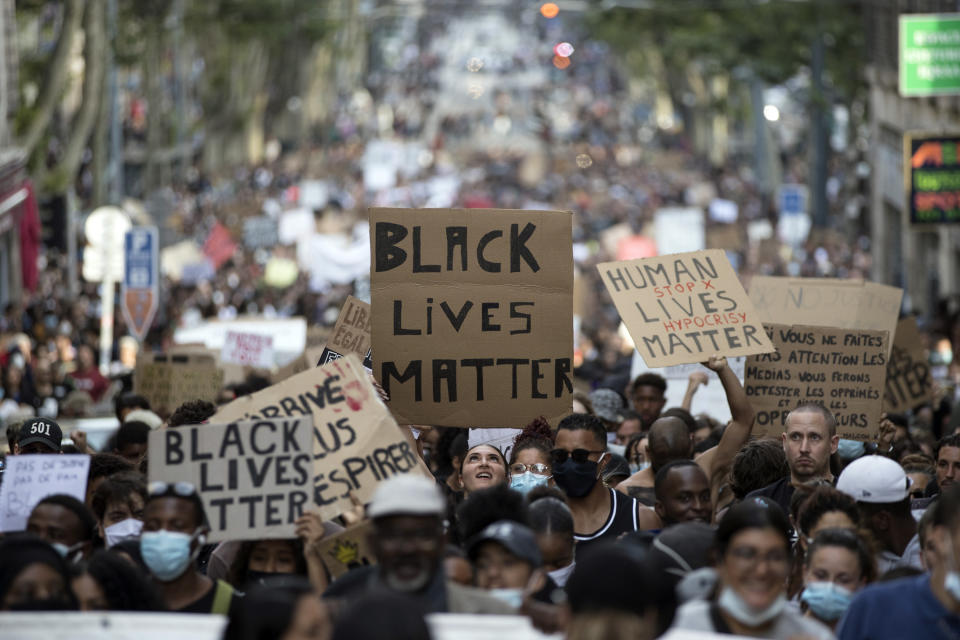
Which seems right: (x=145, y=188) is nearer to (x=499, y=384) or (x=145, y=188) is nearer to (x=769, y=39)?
(x=769, y=39)

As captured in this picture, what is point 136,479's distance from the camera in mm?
7605

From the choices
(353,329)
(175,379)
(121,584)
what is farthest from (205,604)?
(175,379)

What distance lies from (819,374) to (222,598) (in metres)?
5.08

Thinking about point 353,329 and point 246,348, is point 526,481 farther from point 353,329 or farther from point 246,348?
point 246,348

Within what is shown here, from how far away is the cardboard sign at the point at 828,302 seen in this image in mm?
11844

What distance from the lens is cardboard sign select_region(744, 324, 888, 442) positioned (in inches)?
410

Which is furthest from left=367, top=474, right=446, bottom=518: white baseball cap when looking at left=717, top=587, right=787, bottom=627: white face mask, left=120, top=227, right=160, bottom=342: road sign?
left=120, top=227, right=160, bottom=342: road sign

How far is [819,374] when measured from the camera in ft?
34.6

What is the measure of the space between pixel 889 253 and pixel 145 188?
16.1 meters

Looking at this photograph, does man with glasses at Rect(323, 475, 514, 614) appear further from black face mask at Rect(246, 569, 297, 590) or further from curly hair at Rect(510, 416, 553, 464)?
curly hair at Rect(510, 416, 553, 464)

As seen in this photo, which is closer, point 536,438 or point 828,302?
point 536,438

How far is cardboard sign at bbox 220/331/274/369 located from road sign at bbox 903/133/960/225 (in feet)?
31.3

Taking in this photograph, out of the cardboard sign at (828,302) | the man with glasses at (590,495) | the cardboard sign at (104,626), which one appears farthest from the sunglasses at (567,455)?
the cardboard sign at (828,302)

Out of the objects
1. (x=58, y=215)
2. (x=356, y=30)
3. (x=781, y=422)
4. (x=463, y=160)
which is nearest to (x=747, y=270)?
(x=58, y=215)
